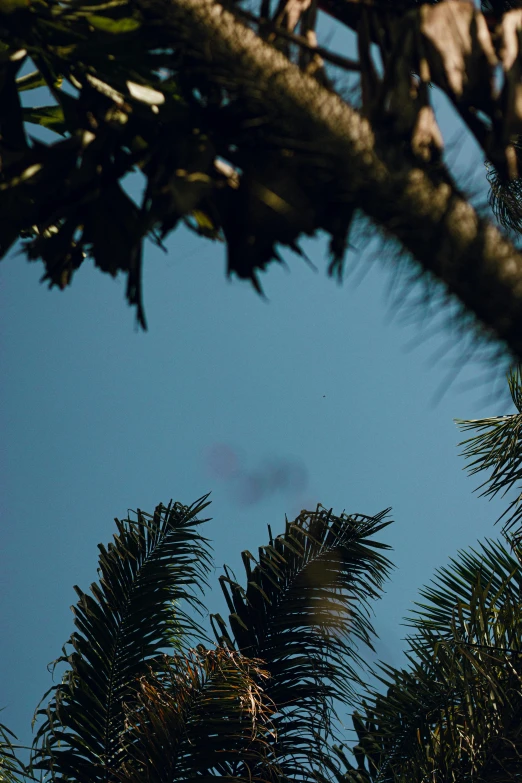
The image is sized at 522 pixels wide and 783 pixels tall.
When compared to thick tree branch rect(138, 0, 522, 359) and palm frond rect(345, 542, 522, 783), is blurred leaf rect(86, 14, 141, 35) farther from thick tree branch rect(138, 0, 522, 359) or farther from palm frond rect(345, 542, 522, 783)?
palm frond rect(345, 542, 522, 783)

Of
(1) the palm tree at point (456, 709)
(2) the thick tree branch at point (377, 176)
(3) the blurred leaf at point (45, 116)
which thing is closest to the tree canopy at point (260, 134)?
(2) the thick tree branch at point (377, 176)

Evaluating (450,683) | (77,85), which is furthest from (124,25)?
(450,683)

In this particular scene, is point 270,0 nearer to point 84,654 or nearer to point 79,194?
point 79,194

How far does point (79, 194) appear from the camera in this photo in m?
2.03

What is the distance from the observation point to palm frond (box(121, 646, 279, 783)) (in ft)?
12.3

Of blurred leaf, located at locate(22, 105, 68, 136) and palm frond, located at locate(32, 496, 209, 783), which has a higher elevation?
blurred leaf, located at locate(22, 105, 68, 136)

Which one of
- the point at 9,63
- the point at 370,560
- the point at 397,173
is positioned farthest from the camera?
the point at 370,560

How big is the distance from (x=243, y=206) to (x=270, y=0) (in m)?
0.69

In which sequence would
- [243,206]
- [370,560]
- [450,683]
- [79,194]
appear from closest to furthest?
[243,206], [79,194], [450,683], [370,560]

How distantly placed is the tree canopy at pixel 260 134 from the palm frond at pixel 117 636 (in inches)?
116

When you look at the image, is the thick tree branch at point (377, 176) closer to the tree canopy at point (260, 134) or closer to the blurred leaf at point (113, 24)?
the tree canopy at point (260, 134)

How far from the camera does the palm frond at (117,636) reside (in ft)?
13.4

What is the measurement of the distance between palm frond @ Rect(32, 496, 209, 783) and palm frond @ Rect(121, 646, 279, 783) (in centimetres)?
21

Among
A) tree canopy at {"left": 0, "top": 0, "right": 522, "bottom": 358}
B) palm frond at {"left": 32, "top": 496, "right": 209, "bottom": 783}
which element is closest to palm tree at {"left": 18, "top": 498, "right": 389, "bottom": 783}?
palm frond at {"left": 32, "top": 496, "right": 209, "bottom": 783}
